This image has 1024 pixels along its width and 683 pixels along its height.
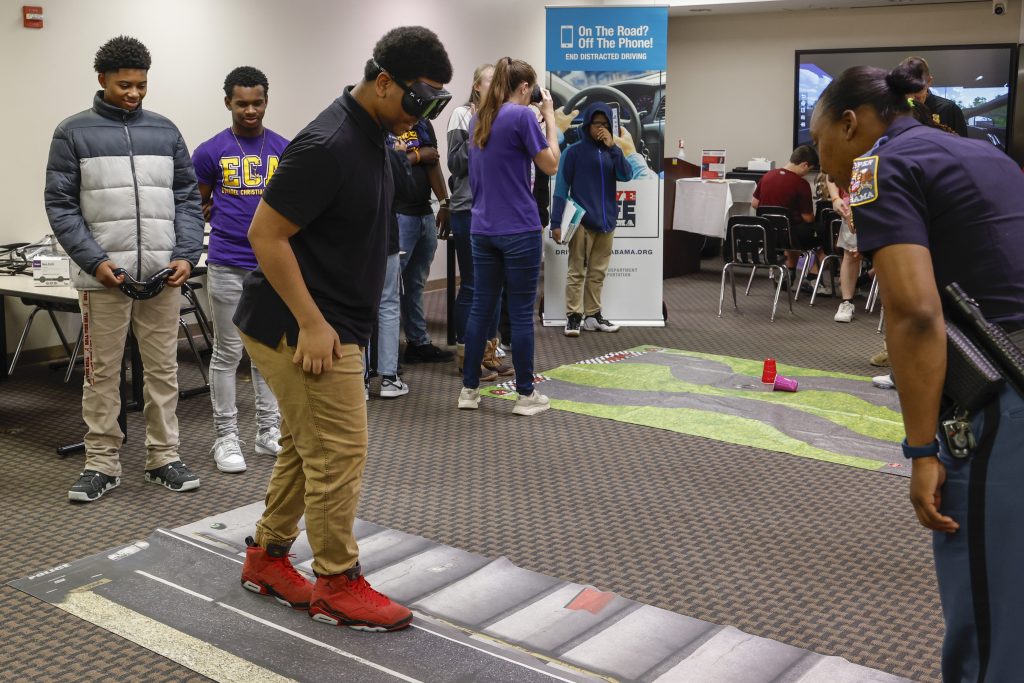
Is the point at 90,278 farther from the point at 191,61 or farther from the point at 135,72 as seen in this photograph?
the point at 191,61

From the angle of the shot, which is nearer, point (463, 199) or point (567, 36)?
point (463, 199)

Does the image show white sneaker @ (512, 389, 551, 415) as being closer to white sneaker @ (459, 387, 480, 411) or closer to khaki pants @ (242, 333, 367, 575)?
white sneaker @ (459, 387, 480, 411)

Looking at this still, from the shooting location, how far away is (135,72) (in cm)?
349

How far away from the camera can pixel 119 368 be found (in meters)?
3.62

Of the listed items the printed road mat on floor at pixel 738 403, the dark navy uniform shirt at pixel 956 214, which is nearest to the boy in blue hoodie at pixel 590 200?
the printed road mat on floor at pixel 738 403

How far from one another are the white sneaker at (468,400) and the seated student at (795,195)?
4135 mm

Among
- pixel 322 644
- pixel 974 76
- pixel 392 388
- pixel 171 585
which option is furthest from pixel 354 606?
pixel 974 76

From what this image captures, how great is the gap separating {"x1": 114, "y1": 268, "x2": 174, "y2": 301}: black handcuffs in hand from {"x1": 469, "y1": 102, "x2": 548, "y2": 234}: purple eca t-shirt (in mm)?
1492

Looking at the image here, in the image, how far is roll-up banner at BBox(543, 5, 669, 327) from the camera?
22.8ft

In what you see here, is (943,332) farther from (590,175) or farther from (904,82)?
(590,175)

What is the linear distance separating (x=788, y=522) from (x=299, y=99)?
16.8ft

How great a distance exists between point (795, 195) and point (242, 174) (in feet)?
17.7

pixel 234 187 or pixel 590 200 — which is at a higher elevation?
pixel 234 187

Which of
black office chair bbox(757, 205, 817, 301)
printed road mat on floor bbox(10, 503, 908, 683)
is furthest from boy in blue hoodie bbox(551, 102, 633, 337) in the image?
printed road mat on floor bbox(10, 503, 908, 683)
